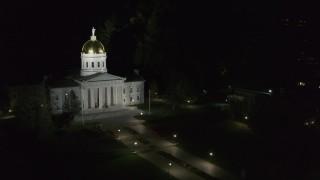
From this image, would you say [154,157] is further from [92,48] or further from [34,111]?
[92,48]

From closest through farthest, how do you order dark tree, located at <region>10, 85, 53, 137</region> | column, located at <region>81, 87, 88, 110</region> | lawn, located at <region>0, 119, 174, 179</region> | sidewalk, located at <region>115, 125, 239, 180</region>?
sidewalk, located at <region>115, 125, 239, 180</region>
lawn, located at <region>0, 119, 174, 179</region>
dark tree, located at <region>10, 85, 53, 137</region>
column, located at <region>81, 87, 88, 110</region>

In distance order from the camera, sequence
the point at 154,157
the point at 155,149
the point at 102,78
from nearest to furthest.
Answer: the point at 154,157
the point at 155,149
the point at 102,78

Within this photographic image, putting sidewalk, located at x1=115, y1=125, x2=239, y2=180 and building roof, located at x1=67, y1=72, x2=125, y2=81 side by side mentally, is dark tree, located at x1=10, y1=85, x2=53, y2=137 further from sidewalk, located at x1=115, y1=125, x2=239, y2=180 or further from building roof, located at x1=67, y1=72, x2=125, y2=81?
sidewalk, located at x1=115, y1=125, x2=239, y2=180

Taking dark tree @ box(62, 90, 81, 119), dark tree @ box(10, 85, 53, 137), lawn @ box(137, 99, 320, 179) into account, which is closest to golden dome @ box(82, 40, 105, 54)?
dark tree @ box(62, 90, 81, 119)

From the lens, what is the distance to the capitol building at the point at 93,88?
5784cm

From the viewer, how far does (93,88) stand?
192 ft

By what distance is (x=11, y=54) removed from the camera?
79500mm

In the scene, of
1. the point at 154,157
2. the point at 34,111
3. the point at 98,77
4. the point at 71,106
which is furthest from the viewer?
the point at 98,77

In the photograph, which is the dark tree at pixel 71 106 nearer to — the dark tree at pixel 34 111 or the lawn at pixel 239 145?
the dark tree at pixel 34 111

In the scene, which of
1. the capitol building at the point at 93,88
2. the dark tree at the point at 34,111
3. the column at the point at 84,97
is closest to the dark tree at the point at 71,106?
the capitol building at the point at 93,88

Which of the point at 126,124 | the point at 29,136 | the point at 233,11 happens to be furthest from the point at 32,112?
the point at 233,11

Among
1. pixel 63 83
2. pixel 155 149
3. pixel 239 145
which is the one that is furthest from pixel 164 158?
pixel 63 83

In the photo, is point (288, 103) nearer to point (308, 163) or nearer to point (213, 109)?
point (213, 109)

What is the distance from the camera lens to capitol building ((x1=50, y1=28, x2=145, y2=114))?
5784 cm
